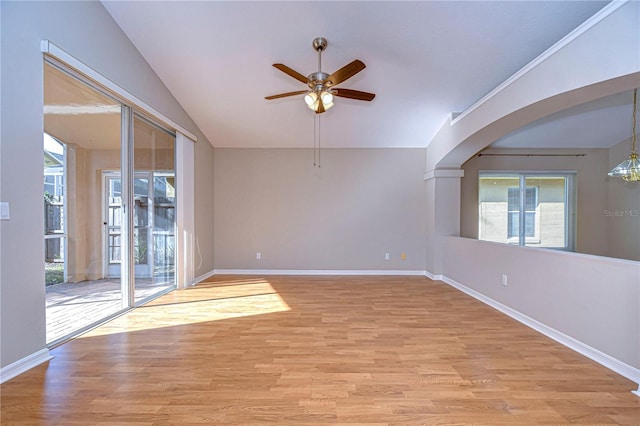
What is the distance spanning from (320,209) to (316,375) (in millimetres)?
3849

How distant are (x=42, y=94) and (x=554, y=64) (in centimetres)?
426

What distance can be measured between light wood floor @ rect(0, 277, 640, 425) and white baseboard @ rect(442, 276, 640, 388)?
69 millimetres

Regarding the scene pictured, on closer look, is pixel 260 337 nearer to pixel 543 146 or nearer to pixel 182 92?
pixel 182 92

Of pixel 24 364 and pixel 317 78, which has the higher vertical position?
pixel 317 78

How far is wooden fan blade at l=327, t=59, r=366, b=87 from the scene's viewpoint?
271 centimetres

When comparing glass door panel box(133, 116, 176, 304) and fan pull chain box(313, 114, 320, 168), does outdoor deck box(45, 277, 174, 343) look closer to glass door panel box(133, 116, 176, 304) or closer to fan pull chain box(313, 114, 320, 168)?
glass door panel box(133, 116, 176, 304)

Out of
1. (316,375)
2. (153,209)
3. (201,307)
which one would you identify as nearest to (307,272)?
(201,307)

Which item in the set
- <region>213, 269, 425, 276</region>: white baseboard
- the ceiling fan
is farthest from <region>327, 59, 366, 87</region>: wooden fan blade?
<region>213, 269, 425, 276</region>: white baseboard

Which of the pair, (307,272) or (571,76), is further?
(307,272)

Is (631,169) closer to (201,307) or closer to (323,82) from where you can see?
(323,82)

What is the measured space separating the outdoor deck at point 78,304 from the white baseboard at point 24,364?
1.04 ft

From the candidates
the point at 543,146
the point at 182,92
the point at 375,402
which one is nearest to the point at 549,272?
the point at 375,402

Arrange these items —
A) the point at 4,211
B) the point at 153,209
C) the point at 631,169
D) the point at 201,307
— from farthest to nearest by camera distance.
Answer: the point at 153,209 → the point at 631,169 → the point at 201,307 → the point at 4,211

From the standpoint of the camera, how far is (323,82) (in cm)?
299
